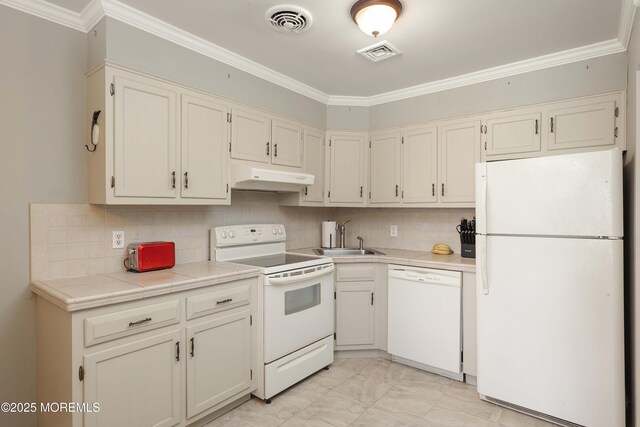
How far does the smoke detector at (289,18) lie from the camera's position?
2.02 metres

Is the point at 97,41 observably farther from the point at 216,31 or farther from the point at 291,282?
the point at 291,282

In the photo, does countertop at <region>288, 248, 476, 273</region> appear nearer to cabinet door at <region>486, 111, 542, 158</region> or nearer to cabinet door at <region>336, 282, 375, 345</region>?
cabinet door at <region>336, 282, 375, 345</region>

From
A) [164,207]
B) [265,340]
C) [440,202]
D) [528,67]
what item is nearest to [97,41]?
[164,207]

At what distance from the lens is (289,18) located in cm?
210

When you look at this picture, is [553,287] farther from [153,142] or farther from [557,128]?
[153,142]

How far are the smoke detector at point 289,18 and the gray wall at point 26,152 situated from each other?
1215mm

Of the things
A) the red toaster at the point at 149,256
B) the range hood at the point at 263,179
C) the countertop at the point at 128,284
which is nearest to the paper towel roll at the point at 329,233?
the range hood at the point at 263,179

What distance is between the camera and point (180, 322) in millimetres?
2012

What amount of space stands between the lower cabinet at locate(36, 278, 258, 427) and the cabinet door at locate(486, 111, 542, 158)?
2.24 m

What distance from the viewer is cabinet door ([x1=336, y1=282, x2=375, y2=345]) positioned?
10.3 feet

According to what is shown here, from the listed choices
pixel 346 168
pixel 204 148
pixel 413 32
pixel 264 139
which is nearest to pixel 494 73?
pixel 413 32

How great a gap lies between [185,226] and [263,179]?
696 mm

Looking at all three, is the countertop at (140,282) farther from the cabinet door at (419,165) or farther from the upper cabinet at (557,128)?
the upper cabinet at (557,128)

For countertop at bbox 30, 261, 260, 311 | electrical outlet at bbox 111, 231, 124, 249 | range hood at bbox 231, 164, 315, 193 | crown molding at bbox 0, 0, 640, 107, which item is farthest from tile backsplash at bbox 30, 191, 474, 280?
crown molding at bbox 0, 0, 640, 107
